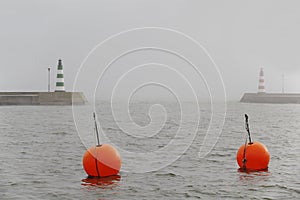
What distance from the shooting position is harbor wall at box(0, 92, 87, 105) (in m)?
64.2

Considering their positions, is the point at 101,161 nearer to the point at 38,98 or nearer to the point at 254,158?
the point at 254,158

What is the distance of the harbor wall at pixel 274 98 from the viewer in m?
93.2

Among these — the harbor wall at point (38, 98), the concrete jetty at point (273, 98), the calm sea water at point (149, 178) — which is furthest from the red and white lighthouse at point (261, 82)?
the calm sea water at point (149, 178)

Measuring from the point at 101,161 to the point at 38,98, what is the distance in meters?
55.7

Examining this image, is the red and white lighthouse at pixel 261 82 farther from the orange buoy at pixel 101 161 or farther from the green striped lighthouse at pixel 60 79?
the orange buoy at pixel 101 161

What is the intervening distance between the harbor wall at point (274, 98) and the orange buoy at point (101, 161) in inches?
3129

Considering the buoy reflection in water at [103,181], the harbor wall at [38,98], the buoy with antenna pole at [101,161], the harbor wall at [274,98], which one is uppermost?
the harbor wall at [274,98]

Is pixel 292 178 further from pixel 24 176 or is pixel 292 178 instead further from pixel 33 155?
pixel 33 155

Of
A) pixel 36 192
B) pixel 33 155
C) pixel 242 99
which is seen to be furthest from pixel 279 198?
pixel 242 99

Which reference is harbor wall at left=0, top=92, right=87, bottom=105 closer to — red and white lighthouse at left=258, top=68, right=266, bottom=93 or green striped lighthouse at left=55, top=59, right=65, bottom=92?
green striped lighthouse at left=55, top=59, right=65, bottom=92

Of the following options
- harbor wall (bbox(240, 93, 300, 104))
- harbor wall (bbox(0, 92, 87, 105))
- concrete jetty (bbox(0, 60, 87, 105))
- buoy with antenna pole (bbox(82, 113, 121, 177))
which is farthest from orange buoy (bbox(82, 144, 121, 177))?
harbor wall (bbox(240, 93, 300, 104))

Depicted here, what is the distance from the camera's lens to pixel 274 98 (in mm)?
95250

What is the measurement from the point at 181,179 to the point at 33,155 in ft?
20.9

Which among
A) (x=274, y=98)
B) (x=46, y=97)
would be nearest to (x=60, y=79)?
(x=46, y=97)
